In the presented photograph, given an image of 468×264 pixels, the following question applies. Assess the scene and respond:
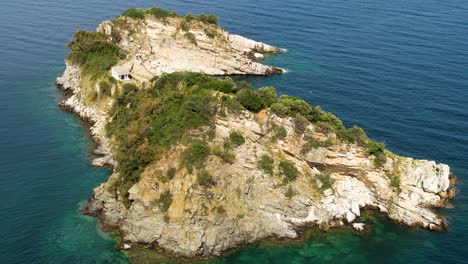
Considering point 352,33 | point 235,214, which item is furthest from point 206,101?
point 352,33

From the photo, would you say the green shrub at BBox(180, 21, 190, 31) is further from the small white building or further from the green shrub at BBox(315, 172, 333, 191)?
the green shrub at BBox(315, 172, 333, 191)

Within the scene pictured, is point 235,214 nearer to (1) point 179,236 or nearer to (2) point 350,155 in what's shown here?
(1) point 179,236

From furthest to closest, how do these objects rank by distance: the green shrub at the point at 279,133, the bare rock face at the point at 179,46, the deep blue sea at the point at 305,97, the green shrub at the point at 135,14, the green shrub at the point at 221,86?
the green shrub at the point at 135,14 → the bare rock face at the point at 179,46 → the green shrub at the point at 221,86 → the green shrub at the point at 279,133 → the deep blue sea at the point at 305,97

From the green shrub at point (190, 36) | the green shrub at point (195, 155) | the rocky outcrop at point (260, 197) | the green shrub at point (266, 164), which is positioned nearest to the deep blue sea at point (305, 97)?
the rocky outcrop at point (260, 197)

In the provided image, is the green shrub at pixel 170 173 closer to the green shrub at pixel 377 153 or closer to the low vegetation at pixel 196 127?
the low vegetation at pixel 196 127

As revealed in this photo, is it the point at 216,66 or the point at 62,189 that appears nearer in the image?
the point at 62,189
